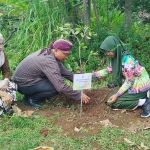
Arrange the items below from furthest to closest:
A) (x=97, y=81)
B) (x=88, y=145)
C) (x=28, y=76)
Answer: (x=97, y=81) → (x=28, y=76) → (x=88, y=145)

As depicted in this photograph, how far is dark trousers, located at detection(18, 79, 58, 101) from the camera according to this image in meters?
4.63

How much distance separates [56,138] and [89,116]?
69 cm

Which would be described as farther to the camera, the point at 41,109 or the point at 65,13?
the point at 65,13

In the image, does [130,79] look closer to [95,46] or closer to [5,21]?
[95,46]

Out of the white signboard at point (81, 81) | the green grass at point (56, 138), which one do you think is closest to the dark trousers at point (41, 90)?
the green grass at point (56, 138)

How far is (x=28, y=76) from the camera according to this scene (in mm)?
4629

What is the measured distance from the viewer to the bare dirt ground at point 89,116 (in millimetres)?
4039

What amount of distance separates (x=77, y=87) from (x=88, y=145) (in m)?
0.73

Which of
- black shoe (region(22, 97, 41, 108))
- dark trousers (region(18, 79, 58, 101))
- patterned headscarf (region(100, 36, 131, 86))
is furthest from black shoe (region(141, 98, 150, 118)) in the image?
black shoe (region(22, 97, 41, 108))

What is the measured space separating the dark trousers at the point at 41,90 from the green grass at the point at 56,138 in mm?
591

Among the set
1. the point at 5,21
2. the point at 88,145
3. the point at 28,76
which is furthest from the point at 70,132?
the point at 5,21

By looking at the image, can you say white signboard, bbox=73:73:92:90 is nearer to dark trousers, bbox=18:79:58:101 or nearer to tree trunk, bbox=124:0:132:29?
dark trousers, bbox=18:79:58:101

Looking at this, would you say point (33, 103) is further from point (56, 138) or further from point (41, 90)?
point (56, 138)

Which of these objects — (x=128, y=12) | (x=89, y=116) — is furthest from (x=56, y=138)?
(x=128, y=12)
